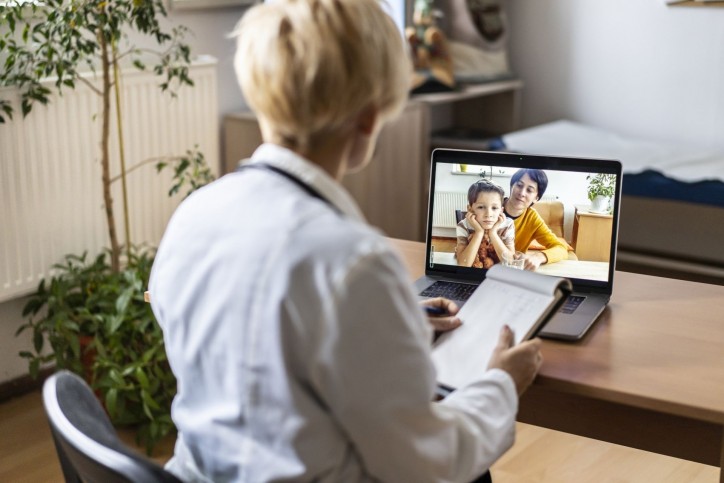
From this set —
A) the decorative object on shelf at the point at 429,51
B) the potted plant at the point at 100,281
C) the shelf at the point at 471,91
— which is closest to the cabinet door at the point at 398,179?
the shelf at the point at 471,91

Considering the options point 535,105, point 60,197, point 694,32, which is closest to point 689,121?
point 694,32

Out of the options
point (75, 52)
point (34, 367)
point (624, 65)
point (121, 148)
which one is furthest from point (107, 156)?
point (624, 65)

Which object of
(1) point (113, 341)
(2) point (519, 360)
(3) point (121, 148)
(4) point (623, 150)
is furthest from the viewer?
(4) point (623, 150)

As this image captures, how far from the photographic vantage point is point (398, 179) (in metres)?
4.00

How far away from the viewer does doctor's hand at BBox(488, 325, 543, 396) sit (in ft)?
4.46

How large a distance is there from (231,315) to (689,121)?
387cm

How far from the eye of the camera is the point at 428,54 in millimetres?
4387

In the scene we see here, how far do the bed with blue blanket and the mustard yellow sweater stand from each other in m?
1.81

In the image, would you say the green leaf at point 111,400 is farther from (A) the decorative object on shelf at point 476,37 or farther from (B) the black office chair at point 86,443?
(A) the decorative object on shelf at point 476,37

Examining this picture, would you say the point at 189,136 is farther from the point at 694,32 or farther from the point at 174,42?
the point at 694,32

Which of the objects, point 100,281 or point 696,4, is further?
point 696,4

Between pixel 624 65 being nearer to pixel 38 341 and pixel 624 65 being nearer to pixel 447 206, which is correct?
pixel 38 341

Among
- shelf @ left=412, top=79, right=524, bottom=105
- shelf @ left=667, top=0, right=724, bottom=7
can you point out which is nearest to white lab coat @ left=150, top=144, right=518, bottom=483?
shelf @ left=412, top=79, right=524, bottom=105

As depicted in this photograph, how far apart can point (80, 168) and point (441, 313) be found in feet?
5.83
